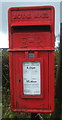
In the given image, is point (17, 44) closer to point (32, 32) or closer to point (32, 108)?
point (32, 32)

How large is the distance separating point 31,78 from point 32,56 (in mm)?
305

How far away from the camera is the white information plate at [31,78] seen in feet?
10.6

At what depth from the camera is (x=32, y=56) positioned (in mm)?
3250

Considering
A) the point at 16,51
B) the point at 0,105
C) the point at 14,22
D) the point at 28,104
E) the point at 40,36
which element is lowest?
the point at 0,105

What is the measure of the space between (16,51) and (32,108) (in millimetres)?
830

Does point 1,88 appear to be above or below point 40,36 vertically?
below

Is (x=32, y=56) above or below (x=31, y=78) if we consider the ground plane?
above

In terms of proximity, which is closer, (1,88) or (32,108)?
(32,108)

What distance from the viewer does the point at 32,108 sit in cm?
331

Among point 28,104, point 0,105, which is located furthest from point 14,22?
point 0,105

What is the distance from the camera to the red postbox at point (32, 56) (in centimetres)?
322

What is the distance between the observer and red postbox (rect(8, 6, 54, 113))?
322 cm

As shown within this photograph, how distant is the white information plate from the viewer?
3.24 metres

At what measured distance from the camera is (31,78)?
327 centimetres
